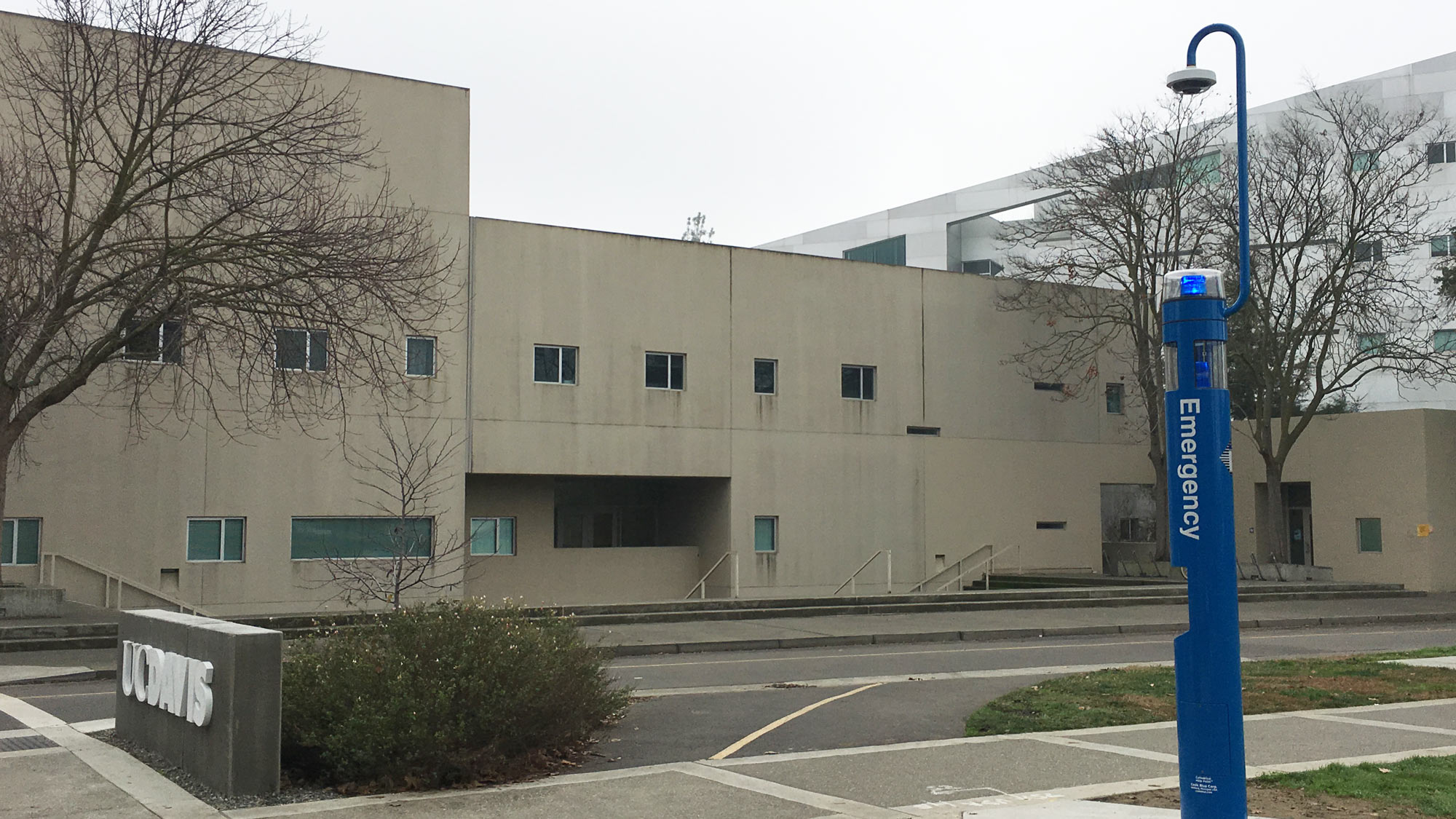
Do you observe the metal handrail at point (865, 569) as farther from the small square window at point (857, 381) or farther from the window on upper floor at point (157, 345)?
the window on upper floor at point (157, 345)

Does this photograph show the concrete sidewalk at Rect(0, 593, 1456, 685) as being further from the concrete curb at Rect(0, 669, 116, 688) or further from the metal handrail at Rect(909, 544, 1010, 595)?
the metal handrail at Rect(909, 544, 1010, 595)

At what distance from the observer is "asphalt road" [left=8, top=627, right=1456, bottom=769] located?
36.7 feet

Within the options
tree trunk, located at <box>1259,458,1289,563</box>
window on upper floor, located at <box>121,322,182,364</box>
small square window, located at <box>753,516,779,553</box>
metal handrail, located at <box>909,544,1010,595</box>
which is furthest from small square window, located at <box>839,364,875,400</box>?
window on upper floor, located at <box>121,322,182,364</box>

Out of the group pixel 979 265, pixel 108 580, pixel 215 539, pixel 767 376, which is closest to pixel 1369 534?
pixel 767 376

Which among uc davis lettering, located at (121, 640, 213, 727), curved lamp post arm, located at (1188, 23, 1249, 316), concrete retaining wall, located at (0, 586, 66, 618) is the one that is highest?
curved lamp post arm, located at (1188, 23, 1249, 316)

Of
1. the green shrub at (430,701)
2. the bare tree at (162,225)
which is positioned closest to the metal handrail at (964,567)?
the bare tree at (162,225)

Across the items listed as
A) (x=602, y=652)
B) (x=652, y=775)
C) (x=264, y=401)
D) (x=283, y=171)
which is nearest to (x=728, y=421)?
(x=264, y=401)

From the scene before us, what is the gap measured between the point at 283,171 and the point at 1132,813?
741 inches

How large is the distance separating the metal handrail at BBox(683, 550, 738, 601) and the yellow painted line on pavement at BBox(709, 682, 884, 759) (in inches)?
704

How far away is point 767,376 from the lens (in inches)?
1366

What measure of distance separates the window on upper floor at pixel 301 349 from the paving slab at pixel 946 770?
44.6ft

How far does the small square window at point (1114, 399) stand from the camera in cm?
4100

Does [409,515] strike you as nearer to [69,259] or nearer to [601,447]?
[601,447]

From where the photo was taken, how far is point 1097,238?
1497 inches
